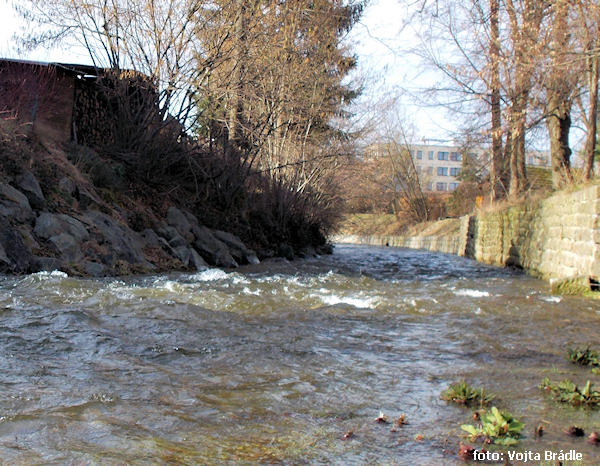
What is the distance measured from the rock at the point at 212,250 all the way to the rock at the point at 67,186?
2.96m

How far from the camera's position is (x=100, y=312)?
5023mm

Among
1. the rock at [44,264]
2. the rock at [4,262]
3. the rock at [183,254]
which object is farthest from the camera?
the rock at [183,254]

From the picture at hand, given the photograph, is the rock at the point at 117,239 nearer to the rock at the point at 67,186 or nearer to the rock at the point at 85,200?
the rock at the point at 85,200

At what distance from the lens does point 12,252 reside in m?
7.50

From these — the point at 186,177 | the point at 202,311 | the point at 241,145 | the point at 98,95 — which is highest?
the point at 98,95

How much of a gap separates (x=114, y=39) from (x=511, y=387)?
11.5 meters

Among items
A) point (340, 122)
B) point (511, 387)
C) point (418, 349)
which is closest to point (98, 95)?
point (340, 122)

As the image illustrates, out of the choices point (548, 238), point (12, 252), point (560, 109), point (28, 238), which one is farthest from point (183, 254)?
point (560, 109)

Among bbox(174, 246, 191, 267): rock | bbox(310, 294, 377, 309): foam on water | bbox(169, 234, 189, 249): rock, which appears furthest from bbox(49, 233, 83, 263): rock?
bbox(310, 294, 377, 309): foam on water

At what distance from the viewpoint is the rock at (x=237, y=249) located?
13062mm

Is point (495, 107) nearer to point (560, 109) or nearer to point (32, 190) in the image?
point (560, 109)

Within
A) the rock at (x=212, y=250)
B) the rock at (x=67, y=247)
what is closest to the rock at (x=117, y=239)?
the rock at (x=67, y=247)

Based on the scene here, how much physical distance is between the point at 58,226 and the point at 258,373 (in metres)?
6.40

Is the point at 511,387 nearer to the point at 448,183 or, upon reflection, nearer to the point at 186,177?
the point at 186,177
